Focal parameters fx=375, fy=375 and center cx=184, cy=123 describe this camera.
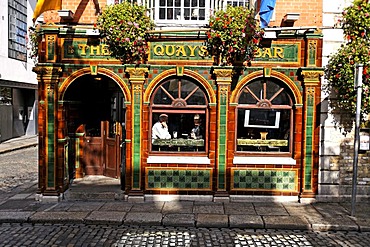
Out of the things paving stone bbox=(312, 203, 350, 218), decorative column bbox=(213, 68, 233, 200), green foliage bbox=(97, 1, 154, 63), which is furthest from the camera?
decorative column bbox=(213, 68, 233, 200)

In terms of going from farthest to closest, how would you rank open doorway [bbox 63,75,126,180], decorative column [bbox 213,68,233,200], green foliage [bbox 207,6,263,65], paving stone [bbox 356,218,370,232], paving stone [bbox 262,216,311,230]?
open doorway [bbox 63,75,126,180], decorative column [bbox 213,68,233,200], green foliage [bbox 207,6,263,65], paving stone [bbox 262,216,311,230], paving stone [bbox 356,218,370,232]

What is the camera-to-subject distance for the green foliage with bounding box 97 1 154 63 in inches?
321

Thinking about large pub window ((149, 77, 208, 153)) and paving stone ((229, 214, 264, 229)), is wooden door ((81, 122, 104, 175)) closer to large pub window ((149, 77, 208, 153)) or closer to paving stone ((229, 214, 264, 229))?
large pub window ((149, 77, 208, 153))

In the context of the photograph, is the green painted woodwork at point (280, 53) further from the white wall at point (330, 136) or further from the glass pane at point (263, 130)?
the glass pane at point (263, 130)

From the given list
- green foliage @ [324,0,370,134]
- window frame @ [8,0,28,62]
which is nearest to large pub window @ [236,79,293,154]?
green foliage @ [324,0,370,134]

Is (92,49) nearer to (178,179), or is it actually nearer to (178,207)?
(178,179)

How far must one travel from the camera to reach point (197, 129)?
905cm

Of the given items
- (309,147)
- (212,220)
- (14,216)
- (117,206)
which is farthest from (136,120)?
(309,147)

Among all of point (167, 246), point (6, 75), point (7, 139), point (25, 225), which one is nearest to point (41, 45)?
point (25, 225)

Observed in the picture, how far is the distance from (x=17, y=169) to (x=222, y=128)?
9130mm

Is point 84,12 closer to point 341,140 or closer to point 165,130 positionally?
point 165,130

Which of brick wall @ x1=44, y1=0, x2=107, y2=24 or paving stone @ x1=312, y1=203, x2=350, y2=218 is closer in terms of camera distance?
paving stone @ x1=312, y1=203, x2=350, y2=218

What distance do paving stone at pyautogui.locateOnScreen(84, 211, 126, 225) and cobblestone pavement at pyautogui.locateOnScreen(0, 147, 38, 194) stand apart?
145 inches

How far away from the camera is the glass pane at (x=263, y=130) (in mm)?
8969
